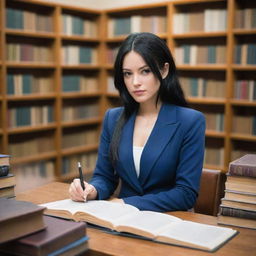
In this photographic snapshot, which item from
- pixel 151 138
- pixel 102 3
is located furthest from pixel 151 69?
pixel 102 3

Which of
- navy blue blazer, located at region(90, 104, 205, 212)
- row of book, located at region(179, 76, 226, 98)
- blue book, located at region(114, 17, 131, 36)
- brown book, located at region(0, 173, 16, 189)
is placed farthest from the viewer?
blue book, located at region(114, 17, 131, 36)

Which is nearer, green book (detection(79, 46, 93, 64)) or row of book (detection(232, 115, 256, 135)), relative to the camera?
row of book (detection(232, 115, 256, 135))

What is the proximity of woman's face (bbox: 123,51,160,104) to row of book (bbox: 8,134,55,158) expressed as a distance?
2.71 meters

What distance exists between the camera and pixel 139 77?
1768 mm

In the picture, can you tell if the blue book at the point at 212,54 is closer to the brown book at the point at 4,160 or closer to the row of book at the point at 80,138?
the row of book at the point at 80,138

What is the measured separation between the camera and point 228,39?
13.0 ft

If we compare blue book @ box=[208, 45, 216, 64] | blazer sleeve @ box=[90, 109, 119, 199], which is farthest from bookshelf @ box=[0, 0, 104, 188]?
blazer sleeve @ box=[90, 109, 119, 199]

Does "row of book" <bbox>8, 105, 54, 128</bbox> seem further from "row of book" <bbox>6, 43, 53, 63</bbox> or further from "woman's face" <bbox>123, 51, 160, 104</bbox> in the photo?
"woman's face" <bbox>123, 51, 160, 104</bbox>

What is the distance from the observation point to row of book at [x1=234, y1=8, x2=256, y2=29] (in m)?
3.86

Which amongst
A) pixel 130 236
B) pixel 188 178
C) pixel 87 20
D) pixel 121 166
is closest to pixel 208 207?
pixel 188 178

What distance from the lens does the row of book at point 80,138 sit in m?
4.83

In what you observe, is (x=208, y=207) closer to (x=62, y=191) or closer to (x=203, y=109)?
(x=62, y=191)

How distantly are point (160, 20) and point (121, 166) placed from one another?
3096 millimetres

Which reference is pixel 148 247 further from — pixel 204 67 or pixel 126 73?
pixel 204 67
